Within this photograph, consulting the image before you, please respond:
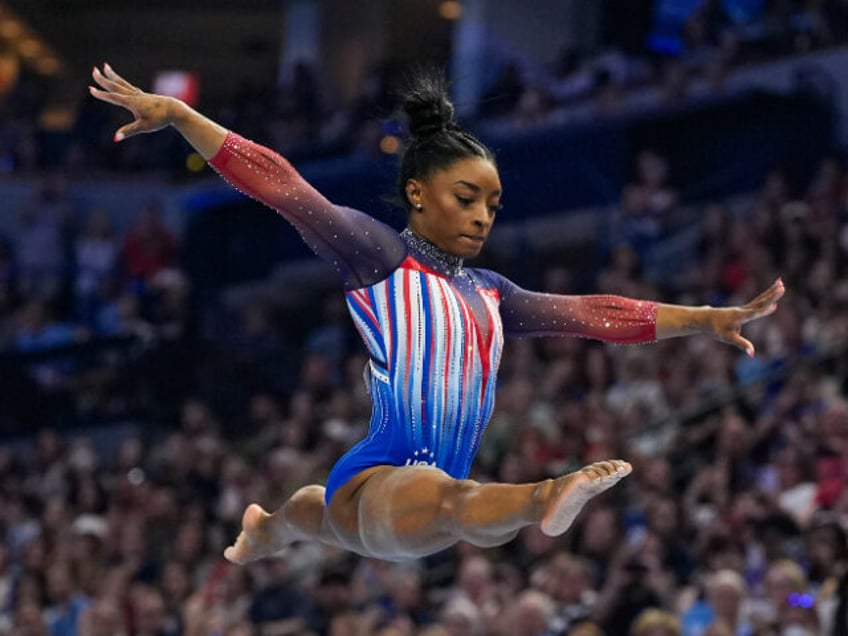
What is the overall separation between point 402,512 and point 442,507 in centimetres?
15

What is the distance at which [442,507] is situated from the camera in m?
4.31

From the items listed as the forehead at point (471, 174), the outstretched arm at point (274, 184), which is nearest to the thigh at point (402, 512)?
the outstretched arm at point (274, 184)

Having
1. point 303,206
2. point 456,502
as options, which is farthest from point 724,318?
point 303,206

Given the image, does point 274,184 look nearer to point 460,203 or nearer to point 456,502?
point 460,203

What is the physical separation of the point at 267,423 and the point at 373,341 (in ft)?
22.9

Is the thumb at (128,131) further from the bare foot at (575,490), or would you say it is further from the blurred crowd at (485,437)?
the bare foot at (575,490)

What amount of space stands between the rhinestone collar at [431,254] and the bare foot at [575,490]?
1.06 metres

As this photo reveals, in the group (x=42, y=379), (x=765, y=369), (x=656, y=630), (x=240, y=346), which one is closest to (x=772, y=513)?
(x=656, y=630)

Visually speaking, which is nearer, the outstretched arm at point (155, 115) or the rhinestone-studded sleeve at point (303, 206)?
the outstretched arm at point (155, 115)

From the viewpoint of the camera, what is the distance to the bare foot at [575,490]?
3.94m

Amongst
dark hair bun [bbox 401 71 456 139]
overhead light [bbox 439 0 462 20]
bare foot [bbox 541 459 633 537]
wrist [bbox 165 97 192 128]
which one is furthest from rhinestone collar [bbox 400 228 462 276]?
overhead light [bbox 439 0 462 20]

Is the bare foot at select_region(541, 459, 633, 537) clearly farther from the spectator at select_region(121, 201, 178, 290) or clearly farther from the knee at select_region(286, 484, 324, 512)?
the spectator at select_region(121, 201, 178, 290)

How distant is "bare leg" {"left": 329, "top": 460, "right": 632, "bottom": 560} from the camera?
3.98m

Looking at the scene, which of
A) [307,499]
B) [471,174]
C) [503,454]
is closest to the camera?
[471,174]
